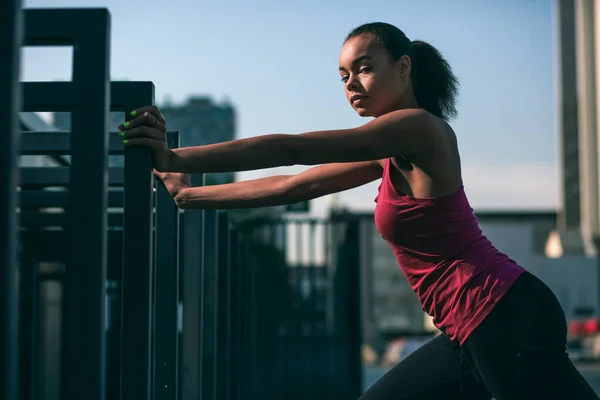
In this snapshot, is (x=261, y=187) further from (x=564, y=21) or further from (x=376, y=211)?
(x=564, y=21)

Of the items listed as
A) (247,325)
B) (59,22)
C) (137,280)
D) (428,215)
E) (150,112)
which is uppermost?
(59,22)

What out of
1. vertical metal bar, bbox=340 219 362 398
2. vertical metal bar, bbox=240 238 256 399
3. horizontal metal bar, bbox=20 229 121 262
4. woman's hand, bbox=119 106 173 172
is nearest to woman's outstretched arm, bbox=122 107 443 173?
woman's hand, bbox=119 106 173 172

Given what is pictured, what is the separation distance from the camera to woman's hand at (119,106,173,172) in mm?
2127

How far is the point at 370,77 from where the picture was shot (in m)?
2.59

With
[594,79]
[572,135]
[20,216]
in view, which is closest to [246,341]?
[20,216]

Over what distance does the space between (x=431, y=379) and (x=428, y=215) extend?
1.60 ft

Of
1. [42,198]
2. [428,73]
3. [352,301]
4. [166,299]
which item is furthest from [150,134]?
[352,301]

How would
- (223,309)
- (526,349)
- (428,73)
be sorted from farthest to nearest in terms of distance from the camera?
(223,309)
(428,73)
(526,349)

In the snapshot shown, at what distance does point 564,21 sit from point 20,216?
65.5 meters

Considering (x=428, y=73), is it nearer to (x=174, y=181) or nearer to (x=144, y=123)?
(x=174, y=181)

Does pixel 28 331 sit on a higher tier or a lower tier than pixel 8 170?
lower

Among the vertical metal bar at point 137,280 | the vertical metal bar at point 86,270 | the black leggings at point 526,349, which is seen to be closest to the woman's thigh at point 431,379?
the black leggings at point 526,349

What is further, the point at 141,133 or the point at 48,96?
the point at 141,133

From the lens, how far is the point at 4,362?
4.71 ft
